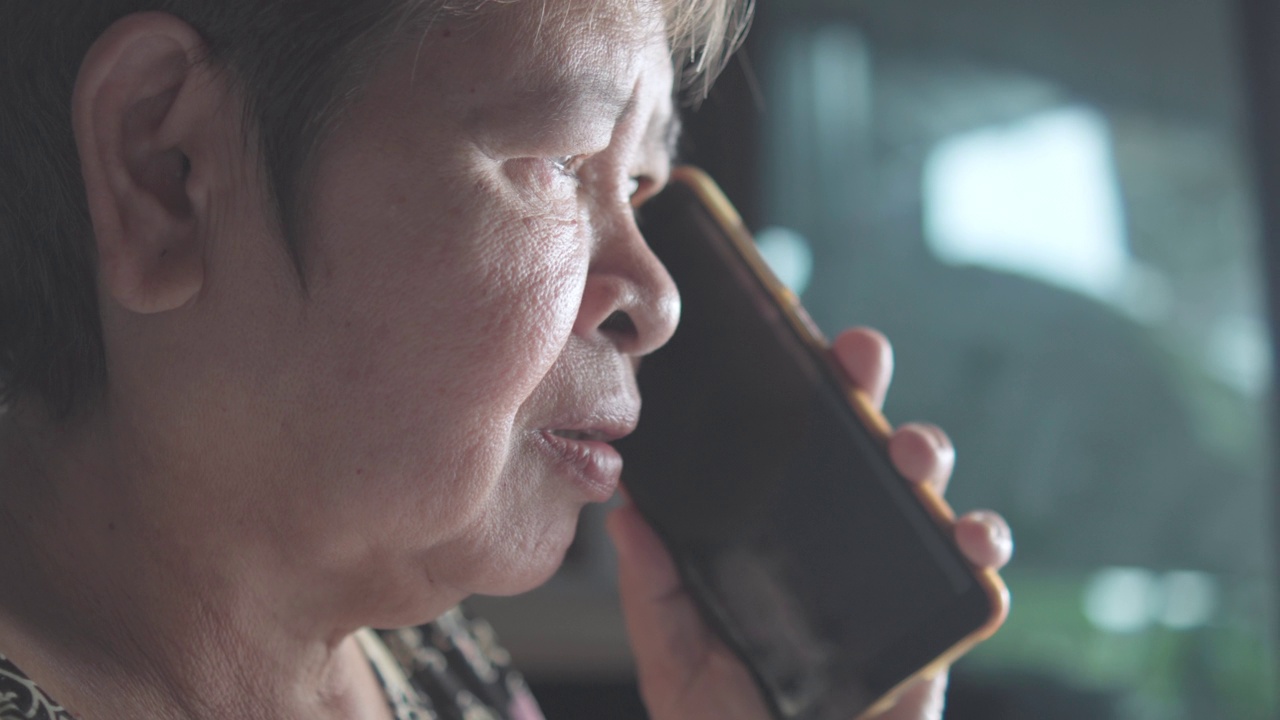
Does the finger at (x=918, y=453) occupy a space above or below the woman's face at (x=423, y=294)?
below

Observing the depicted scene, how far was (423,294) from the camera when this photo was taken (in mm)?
559

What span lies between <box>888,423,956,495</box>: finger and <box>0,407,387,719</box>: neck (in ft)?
1.53

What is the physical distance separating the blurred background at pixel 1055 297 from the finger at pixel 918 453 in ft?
3.10

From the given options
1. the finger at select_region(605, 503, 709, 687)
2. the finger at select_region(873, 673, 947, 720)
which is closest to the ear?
the finger at select_region(605, 503, 709, 687)

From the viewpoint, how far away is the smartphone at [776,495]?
0.81 m

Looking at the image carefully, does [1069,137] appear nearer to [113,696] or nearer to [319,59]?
[319,59]

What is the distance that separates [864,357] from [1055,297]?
1275 millimetres

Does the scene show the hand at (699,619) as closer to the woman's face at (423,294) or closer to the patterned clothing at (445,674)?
the patterned clothing at (445,674)

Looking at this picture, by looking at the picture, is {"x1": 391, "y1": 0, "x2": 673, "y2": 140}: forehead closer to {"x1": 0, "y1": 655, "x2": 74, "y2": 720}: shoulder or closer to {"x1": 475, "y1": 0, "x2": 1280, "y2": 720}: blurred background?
{"x1": 0, "y1": 655, "x2": 74, "y2": 720}: shoulder

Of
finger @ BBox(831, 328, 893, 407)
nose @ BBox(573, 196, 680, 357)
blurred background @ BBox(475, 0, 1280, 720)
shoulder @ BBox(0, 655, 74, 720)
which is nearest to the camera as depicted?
shoulder @ BBox(0, 655, 74, 720)

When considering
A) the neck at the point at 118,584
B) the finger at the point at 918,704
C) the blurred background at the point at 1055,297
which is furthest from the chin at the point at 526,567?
the blurred background at the point at 1055,297

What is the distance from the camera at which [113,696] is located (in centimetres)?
59

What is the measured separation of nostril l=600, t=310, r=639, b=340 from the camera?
26.4 inches

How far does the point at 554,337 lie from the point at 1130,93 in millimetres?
1719
